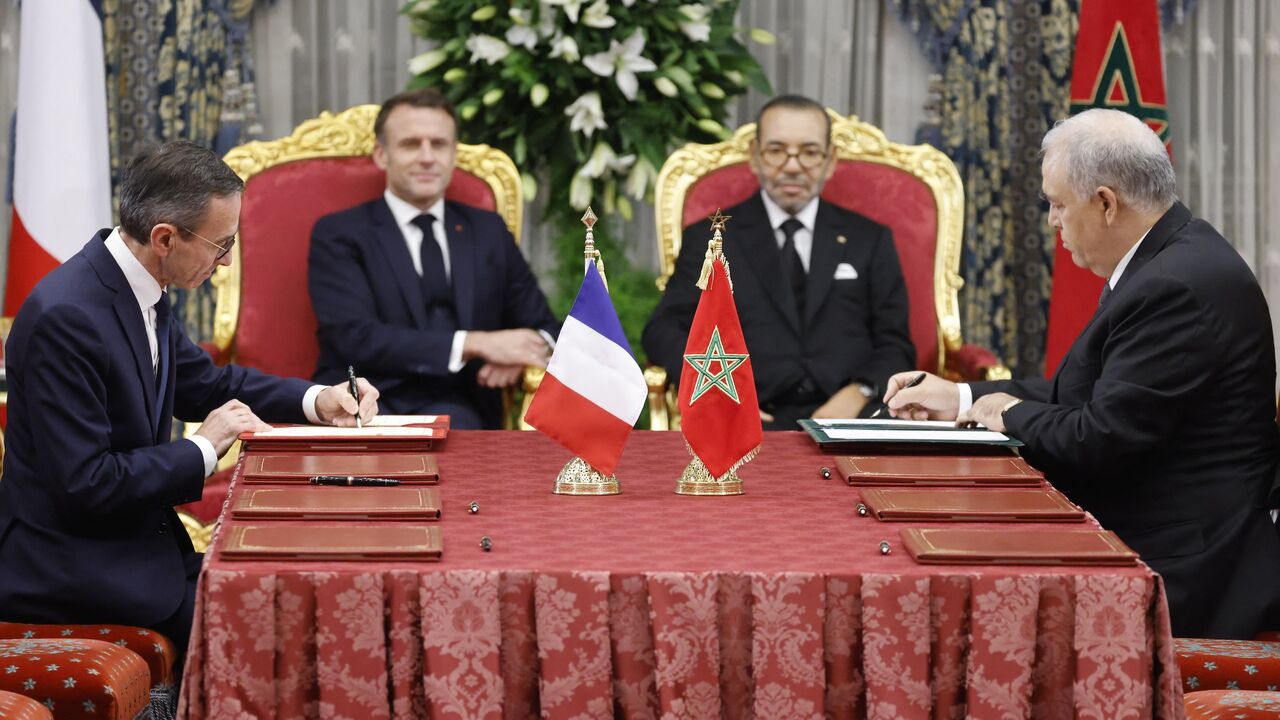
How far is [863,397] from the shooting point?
4730 millimetres

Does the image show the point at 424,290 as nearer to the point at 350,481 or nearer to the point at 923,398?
the point at 923,398

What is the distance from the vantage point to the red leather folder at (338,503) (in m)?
2.53

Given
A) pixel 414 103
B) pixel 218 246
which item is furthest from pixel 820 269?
pixel 218 246

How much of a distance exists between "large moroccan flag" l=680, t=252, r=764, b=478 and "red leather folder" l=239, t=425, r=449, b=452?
26.5 inches

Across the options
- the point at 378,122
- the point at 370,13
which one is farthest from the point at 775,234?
the point at 370,13

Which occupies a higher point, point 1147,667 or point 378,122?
point 378,122

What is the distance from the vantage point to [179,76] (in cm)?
611

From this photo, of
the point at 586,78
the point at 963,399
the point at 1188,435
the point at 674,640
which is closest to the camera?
the point at 674,640

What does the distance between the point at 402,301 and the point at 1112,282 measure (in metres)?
2.36

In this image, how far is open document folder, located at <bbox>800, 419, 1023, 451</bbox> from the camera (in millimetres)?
3163

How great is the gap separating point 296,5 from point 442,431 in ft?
12.1

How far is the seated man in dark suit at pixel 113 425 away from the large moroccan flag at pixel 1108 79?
3574 millimetres

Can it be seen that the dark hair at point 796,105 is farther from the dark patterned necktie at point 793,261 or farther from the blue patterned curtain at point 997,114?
the blue patterned curtain at point 997,114

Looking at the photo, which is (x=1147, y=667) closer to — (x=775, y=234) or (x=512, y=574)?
(x=512, y=574)
